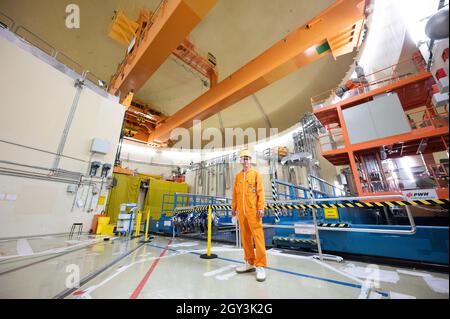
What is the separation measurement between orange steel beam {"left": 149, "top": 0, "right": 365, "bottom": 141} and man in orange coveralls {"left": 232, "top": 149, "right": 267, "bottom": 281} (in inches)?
194

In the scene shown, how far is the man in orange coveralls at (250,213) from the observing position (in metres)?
2.17

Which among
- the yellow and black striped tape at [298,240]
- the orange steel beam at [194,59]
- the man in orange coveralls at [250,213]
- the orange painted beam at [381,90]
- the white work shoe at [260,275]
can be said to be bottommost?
the white work shoe at [260,275]

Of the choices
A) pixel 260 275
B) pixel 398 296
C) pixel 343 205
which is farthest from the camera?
pixel 343 205

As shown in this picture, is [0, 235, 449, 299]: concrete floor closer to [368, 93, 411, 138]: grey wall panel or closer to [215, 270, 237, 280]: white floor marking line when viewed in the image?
[215, 270, 237, 280]: white floor marking line

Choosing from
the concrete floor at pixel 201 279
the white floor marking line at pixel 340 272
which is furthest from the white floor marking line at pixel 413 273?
the white floor marking line at pixel 340 272

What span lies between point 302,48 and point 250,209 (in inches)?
213

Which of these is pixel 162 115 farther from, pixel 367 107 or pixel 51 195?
pixel 367 107

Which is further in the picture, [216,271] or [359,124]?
[359,124]

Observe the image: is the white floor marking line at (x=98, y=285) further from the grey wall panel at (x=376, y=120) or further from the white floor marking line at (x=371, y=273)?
the grey wall panel at (x=376, y=120)

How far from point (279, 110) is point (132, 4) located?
350 inches

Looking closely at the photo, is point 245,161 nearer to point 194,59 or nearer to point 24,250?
point 24,250

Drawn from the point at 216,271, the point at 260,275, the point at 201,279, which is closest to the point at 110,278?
the point at 201,279

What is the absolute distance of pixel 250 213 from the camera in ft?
7.36
